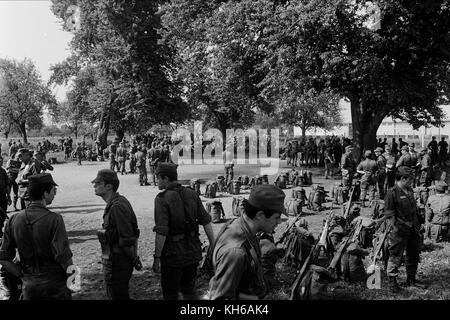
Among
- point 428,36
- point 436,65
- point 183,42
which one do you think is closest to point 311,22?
point 428,36

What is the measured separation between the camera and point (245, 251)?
117 inches

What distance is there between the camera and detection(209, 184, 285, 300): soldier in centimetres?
287

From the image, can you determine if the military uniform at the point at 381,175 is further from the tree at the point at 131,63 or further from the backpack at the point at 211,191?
the tree at the point at 131,63

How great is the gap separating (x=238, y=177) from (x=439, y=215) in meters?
10.5

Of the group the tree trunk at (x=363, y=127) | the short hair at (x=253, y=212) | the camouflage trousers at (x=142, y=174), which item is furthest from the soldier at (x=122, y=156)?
the short hair at (x=253, y=212)

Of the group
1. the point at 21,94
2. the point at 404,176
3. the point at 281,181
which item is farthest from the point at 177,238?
the point at 21,94

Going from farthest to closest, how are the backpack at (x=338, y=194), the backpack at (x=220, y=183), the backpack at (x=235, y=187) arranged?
the backpack at (x=220, y=183) < the backpack at (x=235, y=187) < the backpack at (x=338, y=194)

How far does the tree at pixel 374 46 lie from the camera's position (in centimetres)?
1723

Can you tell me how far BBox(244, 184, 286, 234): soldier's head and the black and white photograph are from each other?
1 cm

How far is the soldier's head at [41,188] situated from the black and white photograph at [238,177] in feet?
0.05

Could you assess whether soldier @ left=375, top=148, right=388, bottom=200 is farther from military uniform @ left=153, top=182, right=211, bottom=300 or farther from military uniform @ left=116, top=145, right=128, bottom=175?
military uniform @ left=116, top=145, right=128, bottom=175
